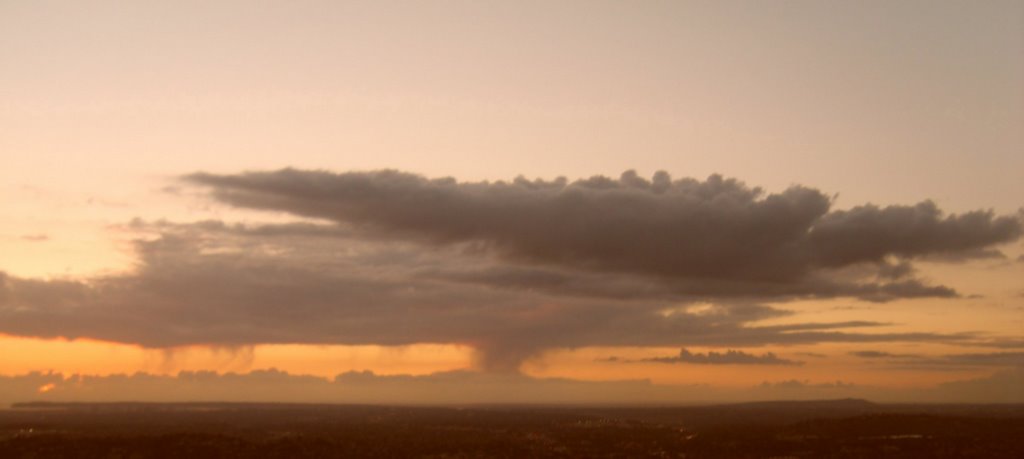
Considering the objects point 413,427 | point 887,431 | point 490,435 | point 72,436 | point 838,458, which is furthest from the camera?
Result: point 413,427

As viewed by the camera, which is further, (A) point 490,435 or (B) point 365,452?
(A) point 490,435

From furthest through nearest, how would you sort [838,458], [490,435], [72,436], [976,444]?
[490,435] → [72,436] → [976,444] → [838,458]

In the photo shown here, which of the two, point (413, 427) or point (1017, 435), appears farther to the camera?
point (413, 427)

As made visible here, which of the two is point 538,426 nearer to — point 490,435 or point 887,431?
point 490,435

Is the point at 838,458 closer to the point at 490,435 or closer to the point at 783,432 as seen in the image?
the point at 783,432

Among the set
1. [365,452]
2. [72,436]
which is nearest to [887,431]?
[365,452]

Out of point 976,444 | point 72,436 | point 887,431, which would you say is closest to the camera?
point 976,444

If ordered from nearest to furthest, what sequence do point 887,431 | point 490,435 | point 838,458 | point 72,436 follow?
point 838,458 < point 72,436 < point 887,431 < point 490,435

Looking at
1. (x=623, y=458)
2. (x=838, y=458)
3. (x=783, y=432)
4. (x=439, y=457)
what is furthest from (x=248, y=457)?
(x=783, y=432)
